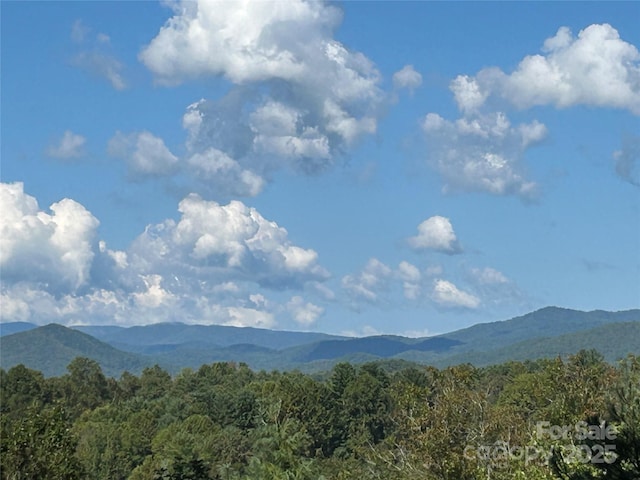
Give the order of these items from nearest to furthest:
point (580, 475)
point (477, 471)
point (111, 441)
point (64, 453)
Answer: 1. point (580, 475)
2. point (477, 471)
3. point (64, 453)
4. point (111, 441)

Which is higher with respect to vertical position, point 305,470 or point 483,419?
point 483,419

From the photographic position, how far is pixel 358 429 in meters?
122

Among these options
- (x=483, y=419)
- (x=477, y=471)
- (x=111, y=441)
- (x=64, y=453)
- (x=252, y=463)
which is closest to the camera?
(x=477, y=471)

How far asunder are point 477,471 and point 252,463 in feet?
66.9

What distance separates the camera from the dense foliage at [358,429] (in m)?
25.0

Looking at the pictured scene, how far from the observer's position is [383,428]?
126m

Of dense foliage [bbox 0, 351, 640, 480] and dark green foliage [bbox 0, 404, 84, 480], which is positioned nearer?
dense foliage [bbox 0, 351, 640, 480]

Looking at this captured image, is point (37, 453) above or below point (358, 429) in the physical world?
above

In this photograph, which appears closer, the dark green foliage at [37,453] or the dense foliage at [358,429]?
the dense foliage at [358,429]

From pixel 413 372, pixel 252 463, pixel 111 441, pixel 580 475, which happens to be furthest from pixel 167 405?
pixel 580 475

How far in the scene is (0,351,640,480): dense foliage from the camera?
982 inches

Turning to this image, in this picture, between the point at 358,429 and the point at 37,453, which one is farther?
the point at 358,429

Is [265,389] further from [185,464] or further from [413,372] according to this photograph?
[185,464]

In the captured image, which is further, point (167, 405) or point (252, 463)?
point (167, 405)
